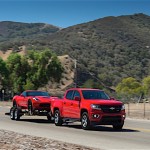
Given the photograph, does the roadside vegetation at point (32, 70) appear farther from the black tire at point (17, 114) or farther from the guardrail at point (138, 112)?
the black tire at point (17, 114)

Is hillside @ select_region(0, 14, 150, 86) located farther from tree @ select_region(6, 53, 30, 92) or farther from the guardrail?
the guardrail

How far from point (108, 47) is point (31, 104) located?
9492 centimetres

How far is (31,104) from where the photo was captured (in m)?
27.7

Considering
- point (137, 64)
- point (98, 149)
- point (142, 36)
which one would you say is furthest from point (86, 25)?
point (98, 149)

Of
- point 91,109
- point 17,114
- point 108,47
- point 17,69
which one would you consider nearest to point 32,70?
point 17,69

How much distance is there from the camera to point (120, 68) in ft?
356

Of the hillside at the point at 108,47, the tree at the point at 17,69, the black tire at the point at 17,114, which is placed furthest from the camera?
the hillside at the point at 108,47

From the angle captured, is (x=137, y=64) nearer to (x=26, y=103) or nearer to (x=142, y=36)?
(x=142, y=36)

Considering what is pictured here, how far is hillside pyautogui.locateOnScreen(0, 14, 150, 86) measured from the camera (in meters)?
105

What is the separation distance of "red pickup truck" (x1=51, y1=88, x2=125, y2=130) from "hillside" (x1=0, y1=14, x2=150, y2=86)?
2854 inches

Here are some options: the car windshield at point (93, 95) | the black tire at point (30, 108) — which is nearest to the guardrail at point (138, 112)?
the black tire at point (30, 108)

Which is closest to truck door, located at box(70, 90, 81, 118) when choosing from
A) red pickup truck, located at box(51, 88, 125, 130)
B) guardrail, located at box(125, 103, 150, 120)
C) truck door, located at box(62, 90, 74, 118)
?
red pickup truck, located at box(51, 88, 125, 130)

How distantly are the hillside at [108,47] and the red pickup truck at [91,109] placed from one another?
72.5 m

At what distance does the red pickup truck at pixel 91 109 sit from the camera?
21641 mm
